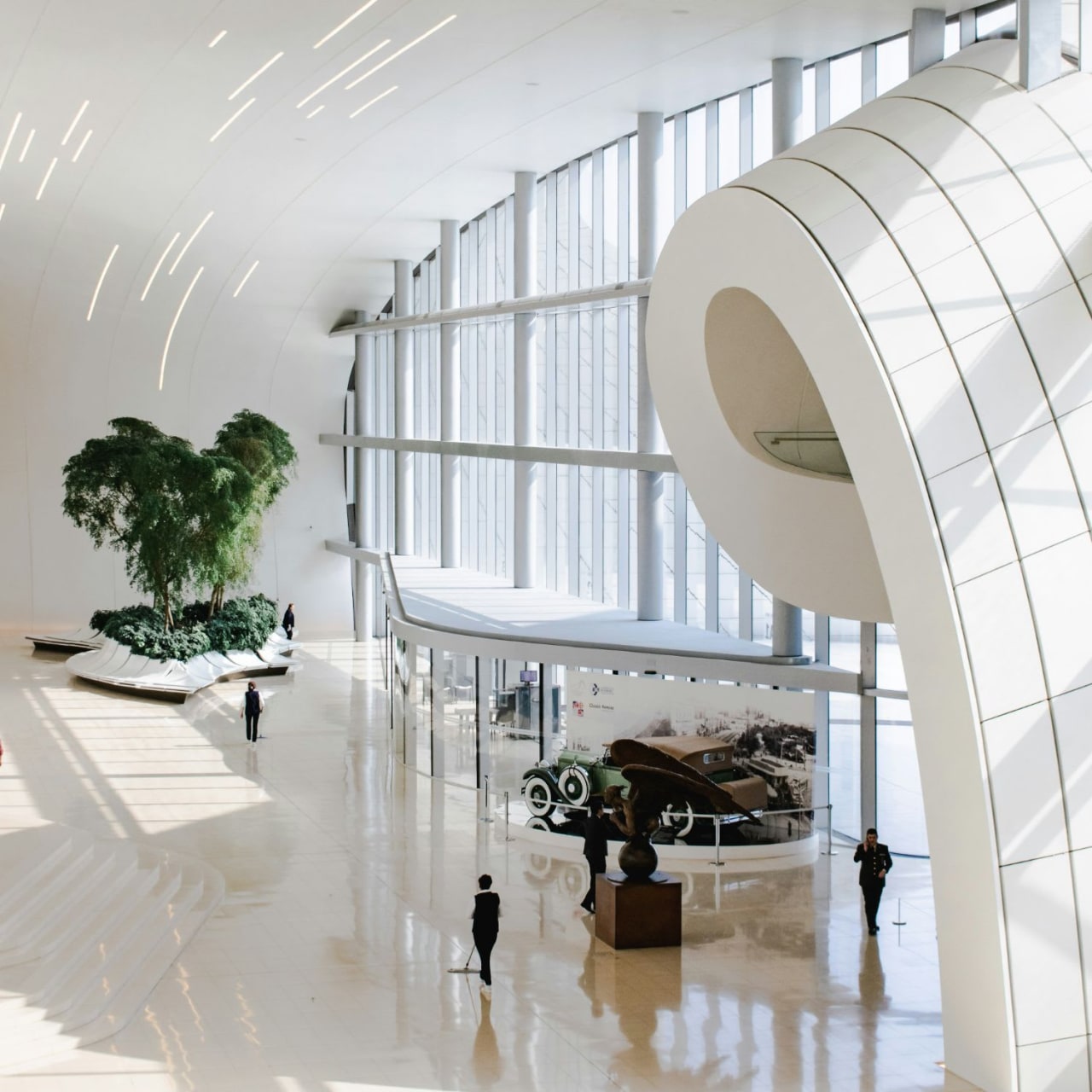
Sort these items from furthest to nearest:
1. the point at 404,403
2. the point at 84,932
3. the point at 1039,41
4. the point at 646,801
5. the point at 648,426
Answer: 1. the point at 404,403
2. the point at 648,426
3. the point at 646,801
4. the point at 84,932
5. the point at 1039,41

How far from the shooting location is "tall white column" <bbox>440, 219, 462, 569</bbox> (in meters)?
30.3

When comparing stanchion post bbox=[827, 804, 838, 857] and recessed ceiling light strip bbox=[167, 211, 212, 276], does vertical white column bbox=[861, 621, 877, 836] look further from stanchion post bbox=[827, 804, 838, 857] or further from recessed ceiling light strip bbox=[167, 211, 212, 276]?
recessed ceiling light strip bbox=[167, 211, 212, 276]

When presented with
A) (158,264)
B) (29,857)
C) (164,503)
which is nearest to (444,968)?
(29,857)

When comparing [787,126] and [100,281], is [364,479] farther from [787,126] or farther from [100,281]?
[787,126]

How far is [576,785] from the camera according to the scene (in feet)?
54.3

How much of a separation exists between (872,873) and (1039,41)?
7370mm

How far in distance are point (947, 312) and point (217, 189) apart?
66.8 ft

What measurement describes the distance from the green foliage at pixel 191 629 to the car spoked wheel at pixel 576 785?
13254mm

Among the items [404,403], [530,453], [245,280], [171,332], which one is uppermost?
[245,280]

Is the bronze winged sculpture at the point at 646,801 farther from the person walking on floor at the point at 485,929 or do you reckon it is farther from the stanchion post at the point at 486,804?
the stanchion post at the point at 486,804

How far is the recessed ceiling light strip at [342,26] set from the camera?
667 inches

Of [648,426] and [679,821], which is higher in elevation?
[648,426]

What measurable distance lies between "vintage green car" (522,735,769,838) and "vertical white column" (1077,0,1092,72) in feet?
26.9

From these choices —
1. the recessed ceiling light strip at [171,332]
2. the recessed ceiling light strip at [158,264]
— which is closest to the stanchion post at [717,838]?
the recessed ceiling light strip at [158,264]
